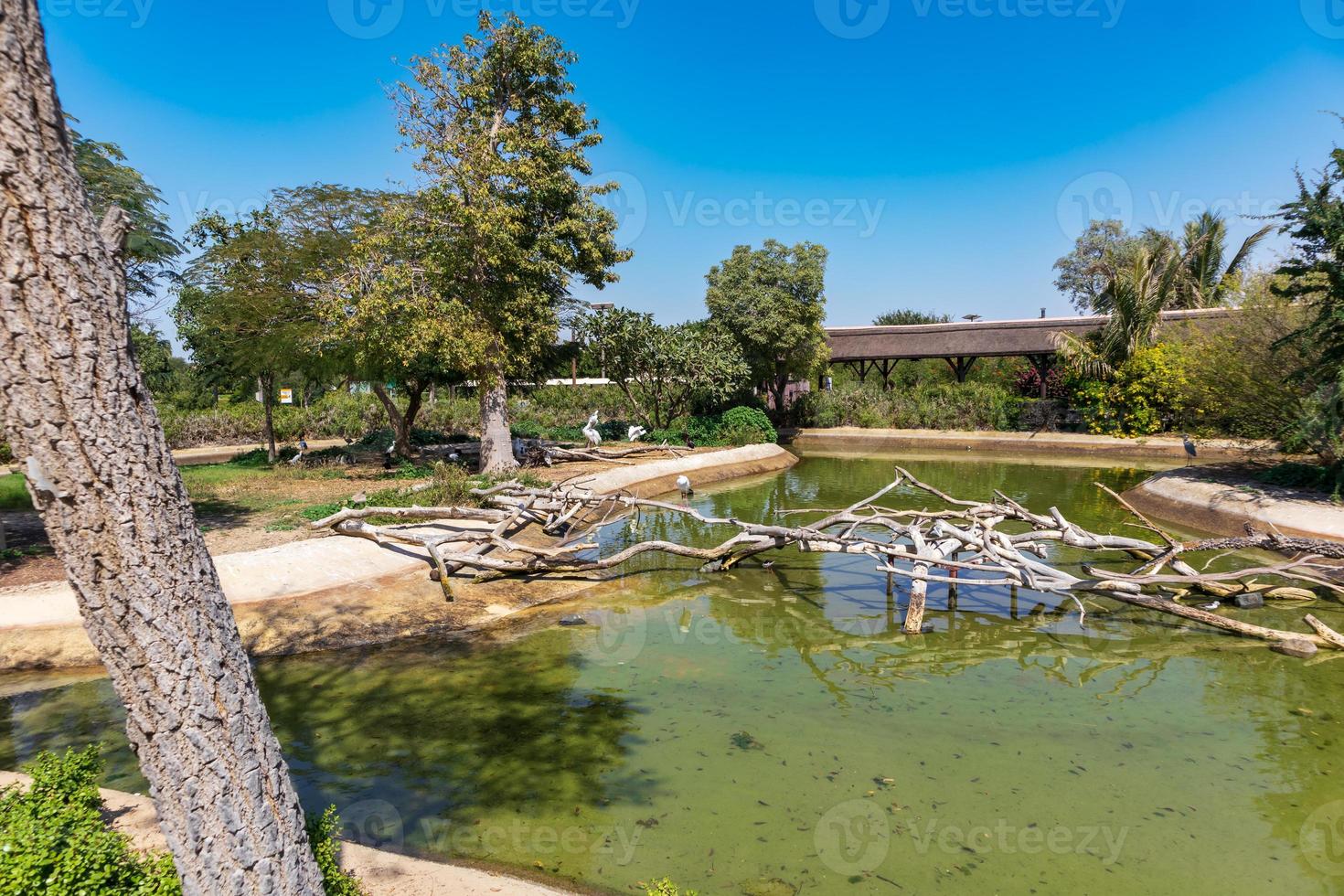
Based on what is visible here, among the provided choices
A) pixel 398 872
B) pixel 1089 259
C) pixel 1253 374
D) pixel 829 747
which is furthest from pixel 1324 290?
pixel 1089 259

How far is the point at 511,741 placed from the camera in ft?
18.7

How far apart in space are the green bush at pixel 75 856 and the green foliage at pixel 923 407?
2735cm

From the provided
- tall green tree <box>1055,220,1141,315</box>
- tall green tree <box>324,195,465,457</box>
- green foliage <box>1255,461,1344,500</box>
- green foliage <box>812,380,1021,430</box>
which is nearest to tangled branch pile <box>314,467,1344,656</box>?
green foliage <box>1255,461,1344,500</box>

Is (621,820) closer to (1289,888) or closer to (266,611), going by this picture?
(1289,888)

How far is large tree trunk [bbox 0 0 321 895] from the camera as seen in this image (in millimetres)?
2164

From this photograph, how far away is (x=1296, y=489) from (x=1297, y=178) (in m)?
5.30

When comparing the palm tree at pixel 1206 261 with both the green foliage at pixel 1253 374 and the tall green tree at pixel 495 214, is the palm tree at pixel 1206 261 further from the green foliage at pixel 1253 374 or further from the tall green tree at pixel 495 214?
the tall green tree at pixel 495 214

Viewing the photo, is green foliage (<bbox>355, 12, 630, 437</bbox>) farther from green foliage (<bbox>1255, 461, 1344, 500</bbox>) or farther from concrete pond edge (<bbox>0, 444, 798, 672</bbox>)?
green foliage (<bbox>1255, 461, 1344, 500</bbox>)

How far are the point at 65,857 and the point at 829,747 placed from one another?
183 inches

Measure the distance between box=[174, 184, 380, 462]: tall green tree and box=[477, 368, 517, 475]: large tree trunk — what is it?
346cm

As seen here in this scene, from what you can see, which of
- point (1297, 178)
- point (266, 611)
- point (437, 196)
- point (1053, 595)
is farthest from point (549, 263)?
point (1297, 178)

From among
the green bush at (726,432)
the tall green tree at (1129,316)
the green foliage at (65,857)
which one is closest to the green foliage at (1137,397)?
the tall green tree at (1129,316)

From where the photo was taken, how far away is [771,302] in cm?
2506

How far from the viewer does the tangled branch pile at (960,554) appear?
25.6 ft
